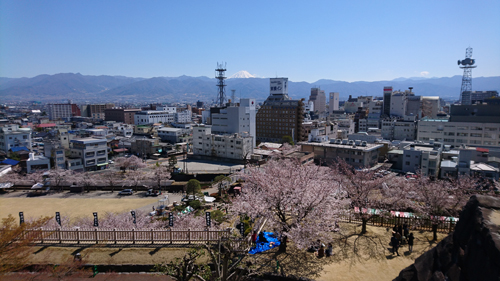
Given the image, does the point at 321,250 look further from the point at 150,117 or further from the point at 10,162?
the point at 150,117

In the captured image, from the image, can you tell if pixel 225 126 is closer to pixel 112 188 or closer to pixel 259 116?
pixel 259 116

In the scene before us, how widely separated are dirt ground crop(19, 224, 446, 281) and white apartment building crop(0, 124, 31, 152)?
1643 inches

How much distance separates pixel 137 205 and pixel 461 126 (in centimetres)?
A: 4747

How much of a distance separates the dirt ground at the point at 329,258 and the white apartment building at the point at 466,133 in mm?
39813

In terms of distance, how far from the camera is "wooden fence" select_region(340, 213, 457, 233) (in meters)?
12.4

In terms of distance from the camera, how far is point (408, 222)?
42.6ft

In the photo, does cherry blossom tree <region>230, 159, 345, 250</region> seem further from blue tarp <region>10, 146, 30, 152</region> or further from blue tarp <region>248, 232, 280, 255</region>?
blue tarp <region>10, 146, 30, 152</region>

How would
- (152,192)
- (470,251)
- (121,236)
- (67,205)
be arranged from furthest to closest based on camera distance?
(152,192)
(67,205)
(121,236)
(470,251)

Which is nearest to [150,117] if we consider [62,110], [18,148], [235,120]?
[18,148]

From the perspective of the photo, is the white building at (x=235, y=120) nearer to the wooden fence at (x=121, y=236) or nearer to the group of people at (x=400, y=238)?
the wooden fence at (x=121, y=236)

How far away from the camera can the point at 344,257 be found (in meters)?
10.5

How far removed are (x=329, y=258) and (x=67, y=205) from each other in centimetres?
2241

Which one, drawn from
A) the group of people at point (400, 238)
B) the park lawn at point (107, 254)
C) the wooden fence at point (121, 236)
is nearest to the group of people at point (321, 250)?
the group of people at point (400, 238)

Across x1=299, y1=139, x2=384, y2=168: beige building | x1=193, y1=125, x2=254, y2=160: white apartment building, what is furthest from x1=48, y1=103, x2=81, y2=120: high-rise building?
x1=299, y1=139, x2=384, y2=168: beige building
